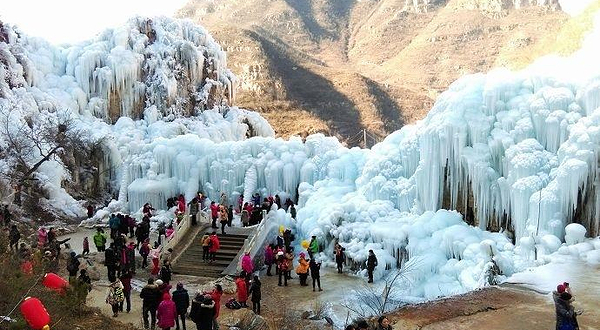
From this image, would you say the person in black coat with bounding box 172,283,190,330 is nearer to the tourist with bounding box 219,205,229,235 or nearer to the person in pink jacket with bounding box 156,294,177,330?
the person in pink jacket with bounding box 156,294,177,330

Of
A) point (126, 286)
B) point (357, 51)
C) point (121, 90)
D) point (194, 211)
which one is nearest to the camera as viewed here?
point (126, 286)

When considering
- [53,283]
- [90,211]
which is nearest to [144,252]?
[53,283]

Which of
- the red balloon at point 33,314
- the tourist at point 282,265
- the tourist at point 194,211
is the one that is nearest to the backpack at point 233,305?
the tourist at point 282,265

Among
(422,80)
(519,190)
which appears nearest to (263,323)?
(519,190)

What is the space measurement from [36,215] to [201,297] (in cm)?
1603

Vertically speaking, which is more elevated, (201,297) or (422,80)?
(422,80)

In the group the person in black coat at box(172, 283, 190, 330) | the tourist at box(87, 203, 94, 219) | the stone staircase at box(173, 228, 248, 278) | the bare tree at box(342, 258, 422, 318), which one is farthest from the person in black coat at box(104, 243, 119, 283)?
the tourist at box(87, 203, 94, 219)

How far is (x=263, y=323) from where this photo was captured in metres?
→ 11.6

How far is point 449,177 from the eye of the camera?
1706 centimetres

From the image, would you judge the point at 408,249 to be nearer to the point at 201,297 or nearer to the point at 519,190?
the point at 519,190

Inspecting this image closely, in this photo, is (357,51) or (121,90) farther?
(357,51)

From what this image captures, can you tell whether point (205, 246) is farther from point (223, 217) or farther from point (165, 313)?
point (165, 313)

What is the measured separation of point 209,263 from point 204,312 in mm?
8177

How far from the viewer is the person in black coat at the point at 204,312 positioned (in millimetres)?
9727
